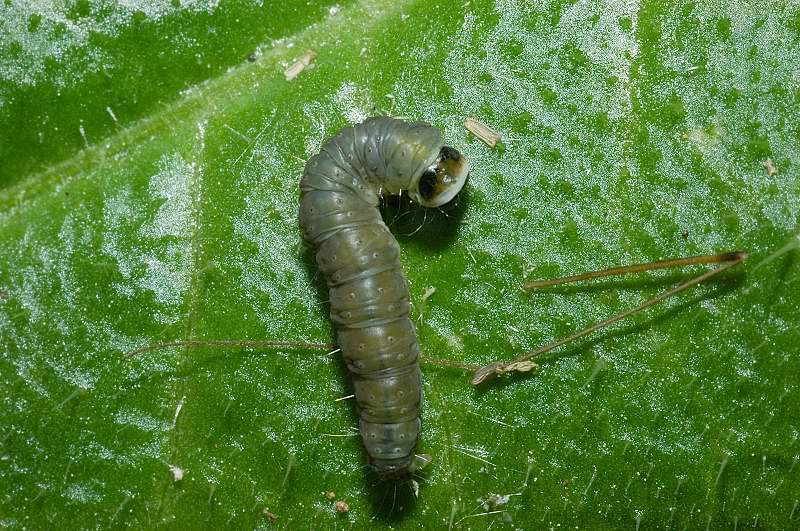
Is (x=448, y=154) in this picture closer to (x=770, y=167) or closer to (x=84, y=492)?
(x=770, y=167)

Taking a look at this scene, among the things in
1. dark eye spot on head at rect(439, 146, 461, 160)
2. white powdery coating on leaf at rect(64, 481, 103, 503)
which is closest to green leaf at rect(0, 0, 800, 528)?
white powdery coating on leaf at rect(64, 481, 103, 503)

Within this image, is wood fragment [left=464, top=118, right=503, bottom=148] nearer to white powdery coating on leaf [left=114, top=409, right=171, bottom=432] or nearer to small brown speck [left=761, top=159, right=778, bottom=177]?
small brown speck [left=761, top=159, right=778, bottom=177]

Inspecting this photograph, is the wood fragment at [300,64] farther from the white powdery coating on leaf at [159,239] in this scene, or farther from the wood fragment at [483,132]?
the wood fragment at [483,132]

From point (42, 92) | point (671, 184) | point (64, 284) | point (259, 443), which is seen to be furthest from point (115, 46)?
point (671, 184)

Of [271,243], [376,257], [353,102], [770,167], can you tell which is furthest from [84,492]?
[770,167]

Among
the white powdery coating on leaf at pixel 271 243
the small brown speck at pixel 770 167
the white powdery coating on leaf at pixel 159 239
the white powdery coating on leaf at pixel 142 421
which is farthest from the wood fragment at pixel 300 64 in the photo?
the small brown speck at pixel 770 167
